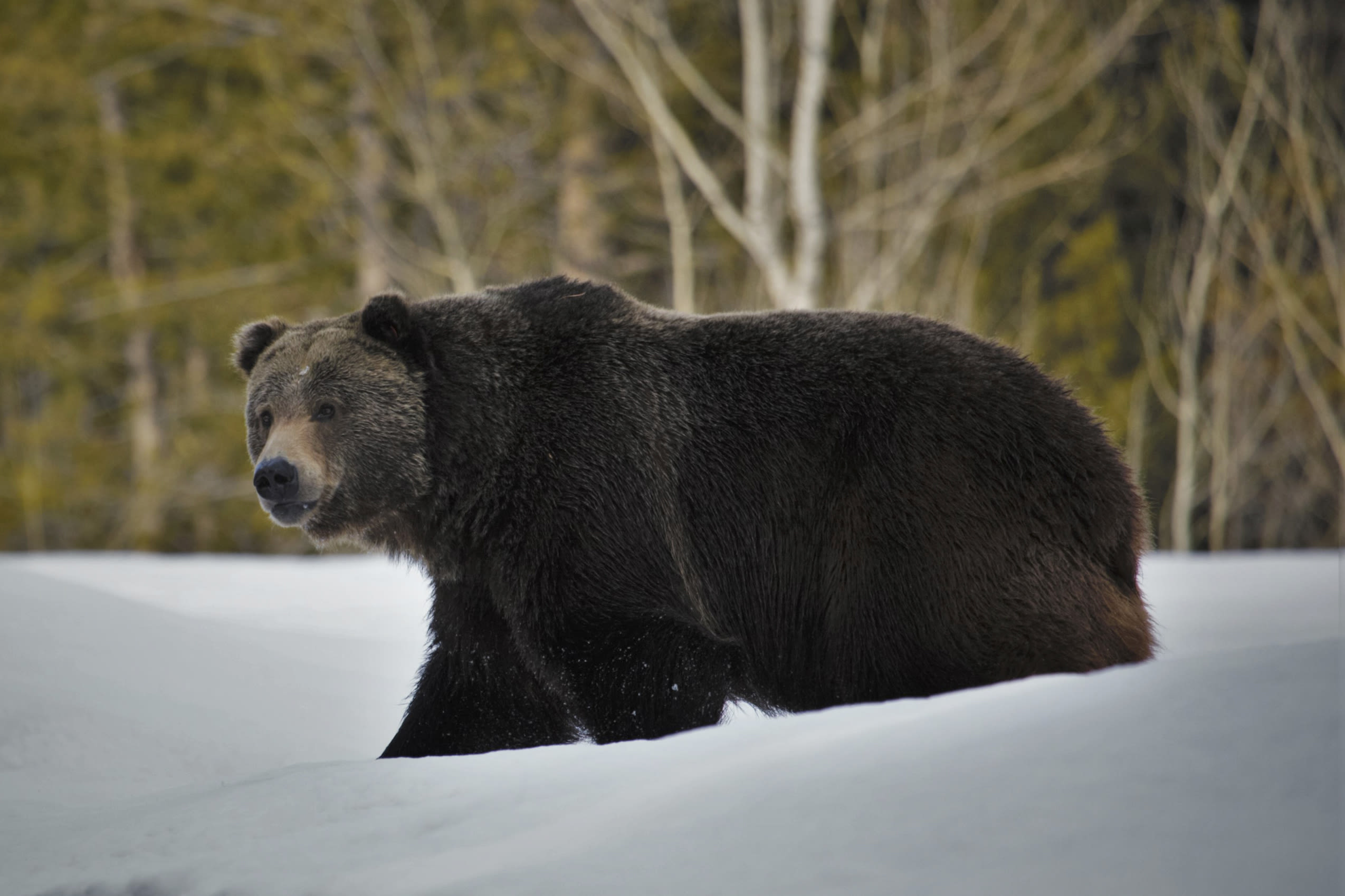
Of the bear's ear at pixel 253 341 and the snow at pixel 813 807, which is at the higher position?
the bear's ear at pixel 253 341

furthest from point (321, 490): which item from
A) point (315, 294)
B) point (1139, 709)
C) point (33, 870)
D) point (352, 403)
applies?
point (315, 294)

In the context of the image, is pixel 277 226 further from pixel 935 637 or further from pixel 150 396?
pixel 935 637

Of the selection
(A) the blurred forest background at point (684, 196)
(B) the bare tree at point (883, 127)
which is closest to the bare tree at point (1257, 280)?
(A) the blurred forest background at point (684, 196)

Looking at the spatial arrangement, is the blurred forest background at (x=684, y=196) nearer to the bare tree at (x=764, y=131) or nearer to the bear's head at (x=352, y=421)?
the bare tree at (x=764, y=131)

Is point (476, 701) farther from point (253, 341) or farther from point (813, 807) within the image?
point (813, 807)

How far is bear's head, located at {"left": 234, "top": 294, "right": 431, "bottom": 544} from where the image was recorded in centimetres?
390

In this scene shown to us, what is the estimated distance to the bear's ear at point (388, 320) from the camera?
4.01 meters

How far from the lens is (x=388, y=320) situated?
13.2ft

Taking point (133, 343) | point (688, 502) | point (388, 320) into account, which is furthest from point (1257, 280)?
point (133, 343)

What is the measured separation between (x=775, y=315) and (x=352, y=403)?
1388mm

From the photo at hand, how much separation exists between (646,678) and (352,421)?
1.29m

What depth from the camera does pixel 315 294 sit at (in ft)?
56.7

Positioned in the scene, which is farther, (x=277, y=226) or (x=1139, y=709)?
(x=277, y=226)

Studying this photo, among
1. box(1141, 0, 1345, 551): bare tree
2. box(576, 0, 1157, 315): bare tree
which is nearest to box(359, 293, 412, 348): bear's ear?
box(576, 0, 1157, 315): bare tree
